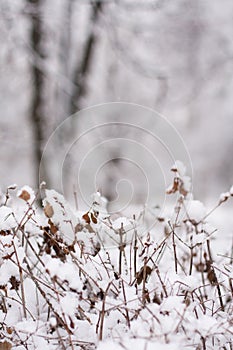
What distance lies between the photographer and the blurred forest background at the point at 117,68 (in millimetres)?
8078

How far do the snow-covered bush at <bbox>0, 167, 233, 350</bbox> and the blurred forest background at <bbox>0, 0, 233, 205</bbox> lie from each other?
5242 millimetres

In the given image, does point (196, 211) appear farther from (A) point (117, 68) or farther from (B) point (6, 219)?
(A) point (117, 68)

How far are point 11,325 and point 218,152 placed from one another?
15.1m

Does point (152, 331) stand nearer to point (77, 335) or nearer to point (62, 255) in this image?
point (77, 335)

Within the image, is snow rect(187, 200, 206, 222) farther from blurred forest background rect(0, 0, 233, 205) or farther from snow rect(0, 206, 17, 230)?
blurred forest background rect(0, 0, 233, 205)

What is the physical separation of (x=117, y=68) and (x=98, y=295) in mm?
11868

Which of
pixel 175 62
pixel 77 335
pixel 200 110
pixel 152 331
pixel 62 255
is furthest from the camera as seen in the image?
pixel 200 110

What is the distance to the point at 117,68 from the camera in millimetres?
13242

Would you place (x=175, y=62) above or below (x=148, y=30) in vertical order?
above

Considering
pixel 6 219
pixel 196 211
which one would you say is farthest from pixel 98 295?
pixel 196 211

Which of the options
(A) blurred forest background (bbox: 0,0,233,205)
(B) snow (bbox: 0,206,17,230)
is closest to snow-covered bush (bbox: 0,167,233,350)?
(B) snow (bbox: 0,206,17,230)

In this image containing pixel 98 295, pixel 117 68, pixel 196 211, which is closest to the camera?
pixel 98 295

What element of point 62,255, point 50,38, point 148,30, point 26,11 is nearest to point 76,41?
point 50,38

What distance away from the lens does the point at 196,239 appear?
1888mm
